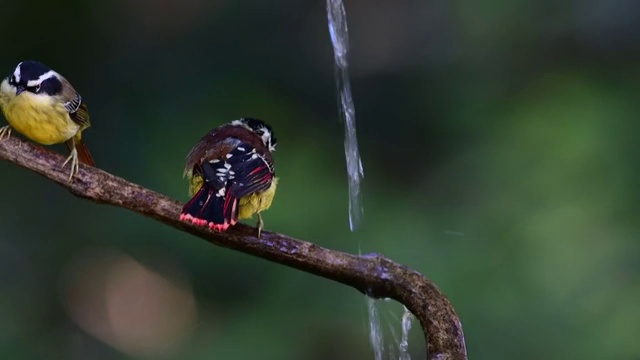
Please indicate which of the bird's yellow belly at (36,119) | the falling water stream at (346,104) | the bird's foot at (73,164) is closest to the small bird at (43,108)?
the bird's yellow belly at (36,119)

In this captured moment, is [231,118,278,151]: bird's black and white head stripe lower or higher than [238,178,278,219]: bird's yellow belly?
higher

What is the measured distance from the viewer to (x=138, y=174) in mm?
4699

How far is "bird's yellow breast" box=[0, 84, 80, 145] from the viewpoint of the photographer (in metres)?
2.60

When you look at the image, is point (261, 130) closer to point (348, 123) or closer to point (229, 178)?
point (229, 178)

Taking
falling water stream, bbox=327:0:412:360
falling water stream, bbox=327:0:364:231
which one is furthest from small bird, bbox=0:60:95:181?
falling water stream, bbox=327:0:364:231

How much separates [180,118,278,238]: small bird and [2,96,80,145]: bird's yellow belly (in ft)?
1.03

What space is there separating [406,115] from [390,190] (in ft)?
1.49

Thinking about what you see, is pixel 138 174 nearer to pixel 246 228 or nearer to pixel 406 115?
pixel 406 115

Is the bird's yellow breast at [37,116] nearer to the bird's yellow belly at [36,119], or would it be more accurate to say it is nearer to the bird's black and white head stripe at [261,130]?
the bird's yellow belly at [36,119]

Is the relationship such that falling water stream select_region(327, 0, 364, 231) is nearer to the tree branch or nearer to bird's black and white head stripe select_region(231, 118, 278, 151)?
bird's black and white head stripe select_region(231, 118, 278, 151)

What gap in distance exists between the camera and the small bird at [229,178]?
2287mm

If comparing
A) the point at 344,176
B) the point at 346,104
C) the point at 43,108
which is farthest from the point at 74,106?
the point at 346,104

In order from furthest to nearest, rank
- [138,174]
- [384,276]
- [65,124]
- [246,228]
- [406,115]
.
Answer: [406,115] < [138,174] < [65,124] < [246,228] < [384,276]

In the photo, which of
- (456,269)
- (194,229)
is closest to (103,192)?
(194,229)
